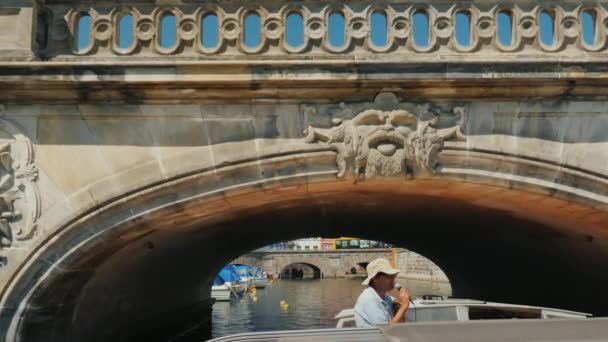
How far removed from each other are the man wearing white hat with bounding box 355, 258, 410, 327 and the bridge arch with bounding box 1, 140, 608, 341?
8.56 feet

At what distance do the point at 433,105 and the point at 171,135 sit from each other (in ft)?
8.65

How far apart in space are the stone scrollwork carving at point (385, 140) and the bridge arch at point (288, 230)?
0.16 metres

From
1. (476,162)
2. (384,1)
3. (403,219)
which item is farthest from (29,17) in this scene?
(403,219)

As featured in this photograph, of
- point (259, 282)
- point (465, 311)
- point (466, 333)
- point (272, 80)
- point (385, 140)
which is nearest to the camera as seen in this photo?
point (466, 333)

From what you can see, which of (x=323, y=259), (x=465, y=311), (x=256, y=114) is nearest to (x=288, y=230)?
(x=465, y=311)

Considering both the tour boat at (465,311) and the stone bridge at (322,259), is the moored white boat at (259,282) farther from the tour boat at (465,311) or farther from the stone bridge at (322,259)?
the tour boat at (465,311)

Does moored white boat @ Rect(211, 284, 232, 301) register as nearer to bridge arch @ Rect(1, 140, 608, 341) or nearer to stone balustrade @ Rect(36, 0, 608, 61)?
bridge arch @ Rect(1, 140, 608, 341)

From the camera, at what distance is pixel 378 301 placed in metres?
4.78

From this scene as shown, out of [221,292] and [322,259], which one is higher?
[322,259]

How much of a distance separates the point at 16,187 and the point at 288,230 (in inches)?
300

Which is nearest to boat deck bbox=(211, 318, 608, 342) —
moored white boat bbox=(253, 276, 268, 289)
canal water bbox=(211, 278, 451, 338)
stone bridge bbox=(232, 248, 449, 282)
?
canal water bbox=(211, 278, 451, 338)

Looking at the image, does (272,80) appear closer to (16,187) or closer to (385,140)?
(385,140)

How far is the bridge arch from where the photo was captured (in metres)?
7.32

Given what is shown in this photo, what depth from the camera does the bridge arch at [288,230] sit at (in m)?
7.32
